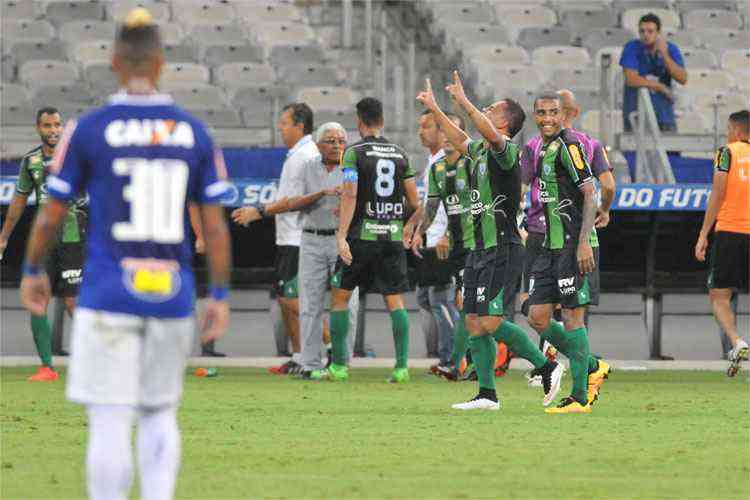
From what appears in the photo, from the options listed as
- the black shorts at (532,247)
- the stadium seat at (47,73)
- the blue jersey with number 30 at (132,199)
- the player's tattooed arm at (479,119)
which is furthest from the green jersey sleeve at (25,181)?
the blue jersey with number 30 at (132,199)

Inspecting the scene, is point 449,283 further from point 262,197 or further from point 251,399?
point 251,399

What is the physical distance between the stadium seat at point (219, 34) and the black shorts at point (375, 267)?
8.37 m

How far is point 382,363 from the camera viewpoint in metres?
15.8

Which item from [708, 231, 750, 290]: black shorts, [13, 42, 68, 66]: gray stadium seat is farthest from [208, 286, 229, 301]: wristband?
[13, 42, 68, 66]: gray stadium seat

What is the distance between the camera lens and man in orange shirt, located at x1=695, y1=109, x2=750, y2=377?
13.7 meters

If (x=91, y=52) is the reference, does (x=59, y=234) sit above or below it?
below

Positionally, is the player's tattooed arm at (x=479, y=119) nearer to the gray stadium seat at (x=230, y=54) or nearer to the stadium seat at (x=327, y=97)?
the stadium seat at (x=327, y=97)

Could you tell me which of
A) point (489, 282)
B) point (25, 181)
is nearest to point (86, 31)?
point (25, 181)

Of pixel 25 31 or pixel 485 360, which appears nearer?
pixel 485 360

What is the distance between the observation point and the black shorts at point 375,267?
1319 cm

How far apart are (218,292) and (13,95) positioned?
47.0 ft

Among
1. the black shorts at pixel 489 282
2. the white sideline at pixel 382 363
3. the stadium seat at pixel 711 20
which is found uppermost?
the stadium seat at pixel 711 20

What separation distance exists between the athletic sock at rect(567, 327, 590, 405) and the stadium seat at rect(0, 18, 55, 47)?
12.2m

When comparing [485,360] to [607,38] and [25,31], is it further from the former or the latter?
[25,31]
